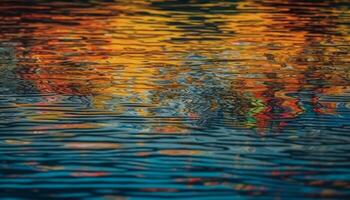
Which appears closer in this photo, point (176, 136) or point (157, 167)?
point (157, 167)

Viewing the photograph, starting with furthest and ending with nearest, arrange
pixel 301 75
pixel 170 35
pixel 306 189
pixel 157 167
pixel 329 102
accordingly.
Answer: pixel 170 35 < pixel 301 75 < pixel 329 102 < pixel 157 167 < pixel 306 189

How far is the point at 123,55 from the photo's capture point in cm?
1920

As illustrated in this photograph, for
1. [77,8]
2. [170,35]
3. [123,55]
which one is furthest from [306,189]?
[77,8]

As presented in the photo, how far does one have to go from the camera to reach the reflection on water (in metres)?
8.71

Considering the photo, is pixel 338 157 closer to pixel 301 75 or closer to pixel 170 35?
pixel 301 75

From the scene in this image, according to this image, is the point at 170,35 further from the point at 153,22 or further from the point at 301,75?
the point at 301,75

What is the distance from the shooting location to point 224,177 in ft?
28.9

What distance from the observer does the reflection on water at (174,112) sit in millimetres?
8711

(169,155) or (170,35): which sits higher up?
(169,155)

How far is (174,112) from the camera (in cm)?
1238

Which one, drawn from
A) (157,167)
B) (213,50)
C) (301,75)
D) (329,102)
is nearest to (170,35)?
(213,50)

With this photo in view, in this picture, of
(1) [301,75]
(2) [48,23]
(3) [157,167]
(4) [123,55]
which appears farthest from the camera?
(2) [48,23]

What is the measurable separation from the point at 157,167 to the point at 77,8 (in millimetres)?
25437

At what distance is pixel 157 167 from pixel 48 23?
18361 millimetres
